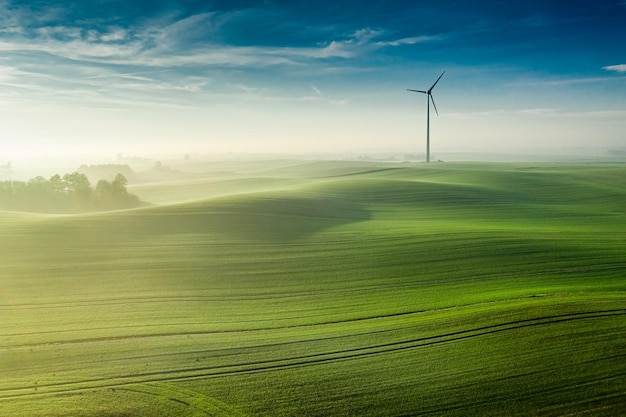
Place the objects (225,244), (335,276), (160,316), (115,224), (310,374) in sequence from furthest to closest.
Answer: (115,224) < (225,244) < (335,276) < (160,316) < (310,374)

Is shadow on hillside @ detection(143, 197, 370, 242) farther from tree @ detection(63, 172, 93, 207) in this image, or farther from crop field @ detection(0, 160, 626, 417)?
tree @ detection(63, 172, 93, 207)

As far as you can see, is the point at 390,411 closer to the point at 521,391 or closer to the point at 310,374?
the point at 310,374

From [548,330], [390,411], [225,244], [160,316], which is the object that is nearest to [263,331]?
[160,316]

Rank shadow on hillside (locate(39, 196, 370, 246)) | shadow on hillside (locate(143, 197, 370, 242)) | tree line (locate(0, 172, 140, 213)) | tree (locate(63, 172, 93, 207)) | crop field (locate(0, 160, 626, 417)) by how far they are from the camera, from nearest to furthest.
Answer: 1. crop field (locate(0, 160, 626, 417))
2. shadow on hillside (locate(39, 196, 370, 246))
3. shadow on hillside (locate(143, 197, 370, 242))
4. tree (locate(63, 172, 93, 207))
5. tree line (locate(0, 172, 140, 213))

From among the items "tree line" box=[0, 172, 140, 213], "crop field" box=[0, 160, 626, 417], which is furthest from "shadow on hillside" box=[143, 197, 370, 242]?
"tree line" box=[0, 172, 140, 213]

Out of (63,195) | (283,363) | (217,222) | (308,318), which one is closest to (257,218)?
(217,222)

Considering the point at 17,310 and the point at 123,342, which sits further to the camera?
the point at 17,310
